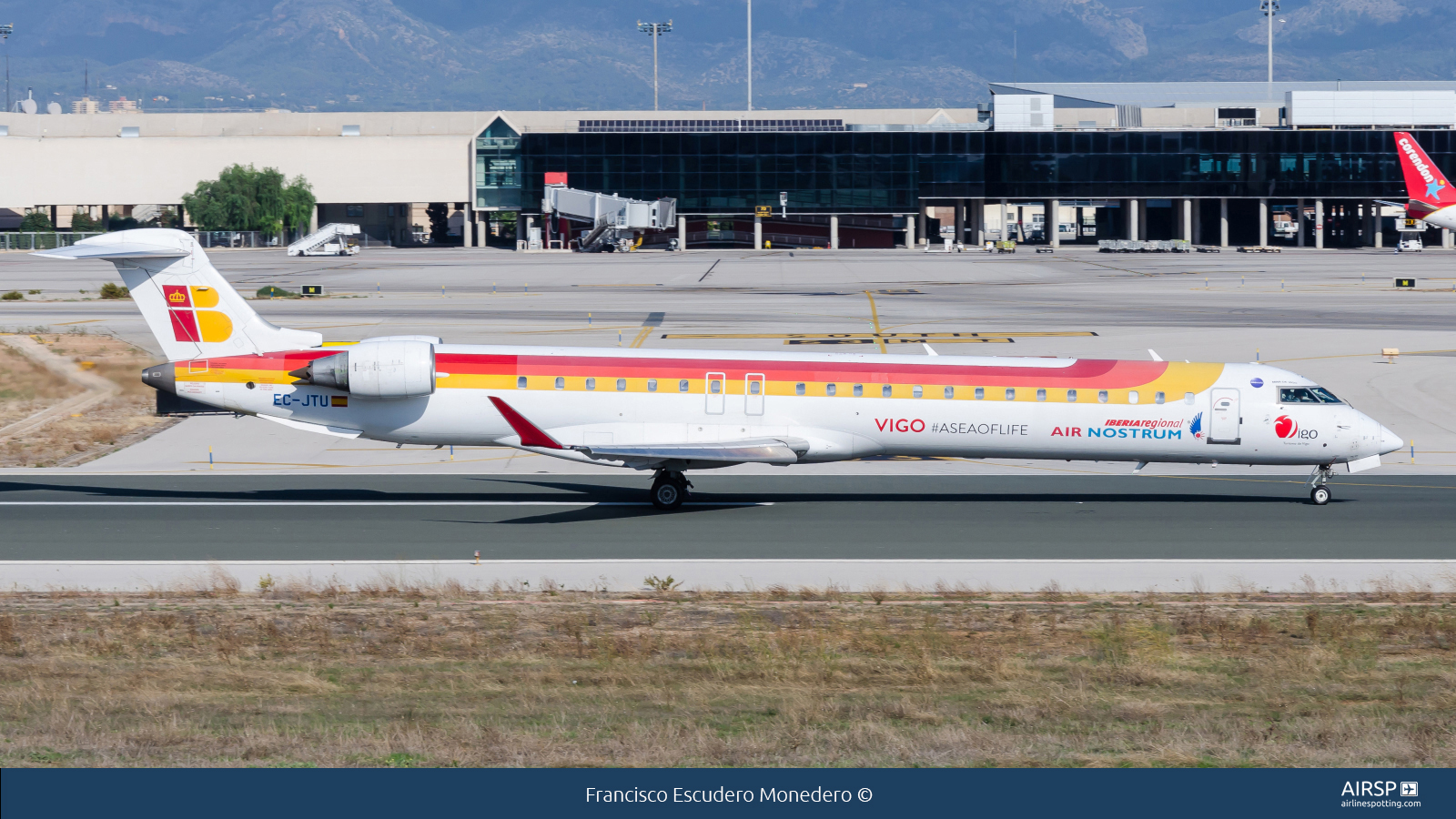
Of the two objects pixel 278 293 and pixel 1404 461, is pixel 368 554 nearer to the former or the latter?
pixel 1404 461

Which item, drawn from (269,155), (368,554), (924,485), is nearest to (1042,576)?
(924,485)

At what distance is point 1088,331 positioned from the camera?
6022 centimetres

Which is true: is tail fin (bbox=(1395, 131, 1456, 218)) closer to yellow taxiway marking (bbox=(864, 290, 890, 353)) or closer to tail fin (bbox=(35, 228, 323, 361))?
yellow taxiway marking (bbox=(864, 290, 890, 353))

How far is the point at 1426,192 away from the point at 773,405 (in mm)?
71175

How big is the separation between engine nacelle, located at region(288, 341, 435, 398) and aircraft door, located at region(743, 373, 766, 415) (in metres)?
6.34

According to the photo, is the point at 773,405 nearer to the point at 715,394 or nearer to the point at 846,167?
the point at 715,394

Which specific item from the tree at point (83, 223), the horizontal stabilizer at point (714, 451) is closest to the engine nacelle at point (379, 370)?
the horizontal stabilizer at point (714, 451)

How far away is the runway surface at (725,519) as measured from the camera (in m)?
25.1

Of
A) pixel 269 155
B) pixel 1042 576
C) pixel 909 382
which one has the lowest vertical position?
pixel 1042 576

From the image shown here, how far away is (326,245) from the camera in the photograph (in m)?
140

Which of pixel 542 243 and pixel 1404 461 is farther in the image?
pixel 542 243

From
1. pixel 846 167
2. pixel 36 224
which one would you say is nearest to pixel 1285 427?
pixel 846 167

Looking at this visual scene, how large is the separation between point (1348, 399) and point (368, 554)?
103 ft

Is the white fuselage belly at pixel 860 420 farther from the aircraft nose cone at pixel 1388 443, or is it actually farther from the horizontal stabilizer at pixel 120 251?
the horizontal stabilizer at pixel 120 251
